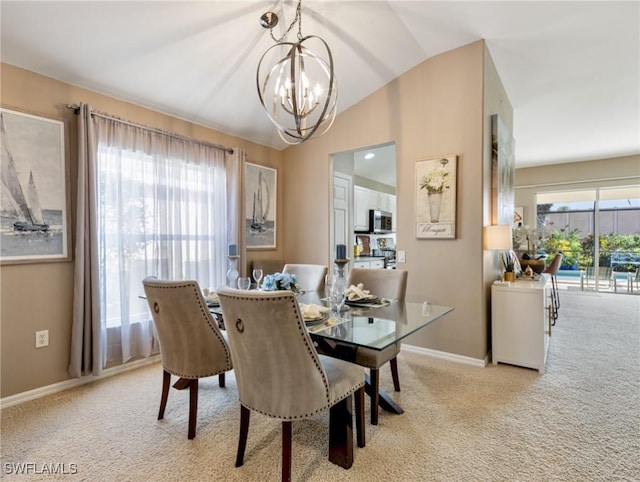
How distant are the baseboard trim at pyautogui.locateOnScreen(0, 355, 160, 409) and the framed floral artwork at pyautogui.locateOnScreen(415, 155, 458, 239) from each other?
307 centimetres

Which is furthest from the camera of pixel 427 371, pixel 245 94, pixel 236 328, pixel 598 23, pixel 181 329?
pixel 245 94

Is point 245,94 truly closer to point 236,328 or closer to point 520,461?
point 236,328

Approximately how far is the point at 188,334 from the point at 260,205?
8.58 ft

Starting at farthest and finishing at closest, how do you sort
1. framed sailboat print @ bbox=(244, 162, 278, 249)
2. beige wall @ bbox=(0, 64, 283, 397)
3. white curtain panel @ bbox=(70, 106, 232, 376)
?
framed sailboat print @ bbox=(244, 162, 278, 249) → white curtain panel @ bbox=(70, 106, 232, 376) → beige wall @ bbox=(0, 64, 283, 397)

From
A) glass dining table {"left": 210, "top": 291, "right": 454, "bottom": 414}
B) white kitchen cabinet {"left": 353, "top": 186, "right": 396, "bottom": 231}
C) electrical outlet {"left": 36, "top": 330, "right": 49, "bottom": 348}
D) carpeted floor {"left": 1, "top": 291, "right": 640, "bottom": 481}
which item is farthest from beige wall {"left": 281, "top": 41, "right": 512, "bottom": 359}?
electrical outlet {"left": 36, "top": 330, "right": 49, "bottom": 348}

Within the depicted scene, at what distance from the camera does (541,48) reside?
310 cm

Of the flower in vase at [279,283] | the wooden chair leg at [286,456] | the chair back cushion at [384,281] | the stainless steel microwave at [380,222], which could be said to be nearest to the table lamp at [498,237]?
the chair back cushion at [384,281]

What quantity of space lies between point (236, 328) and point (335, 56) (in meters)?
2.84

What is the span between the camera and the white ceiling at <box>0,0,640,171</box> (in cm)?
236

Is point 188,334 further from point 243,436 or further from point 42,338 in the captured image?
point 42,338

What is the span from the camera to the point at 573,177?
7012mm

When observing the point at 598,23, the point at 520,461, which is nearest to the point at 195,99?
the point at 598,23

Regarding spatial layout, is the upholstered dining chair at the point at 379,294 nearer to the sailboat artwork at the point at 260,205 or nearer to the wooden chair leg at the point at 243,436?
the wooden chair leg at the point at 243,436

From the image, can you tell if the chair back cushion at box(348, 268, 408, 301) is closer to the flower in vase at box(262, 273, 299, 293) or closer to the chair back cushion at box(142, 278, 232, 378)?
the flower in vase at box(262, 273, 299, 293)
